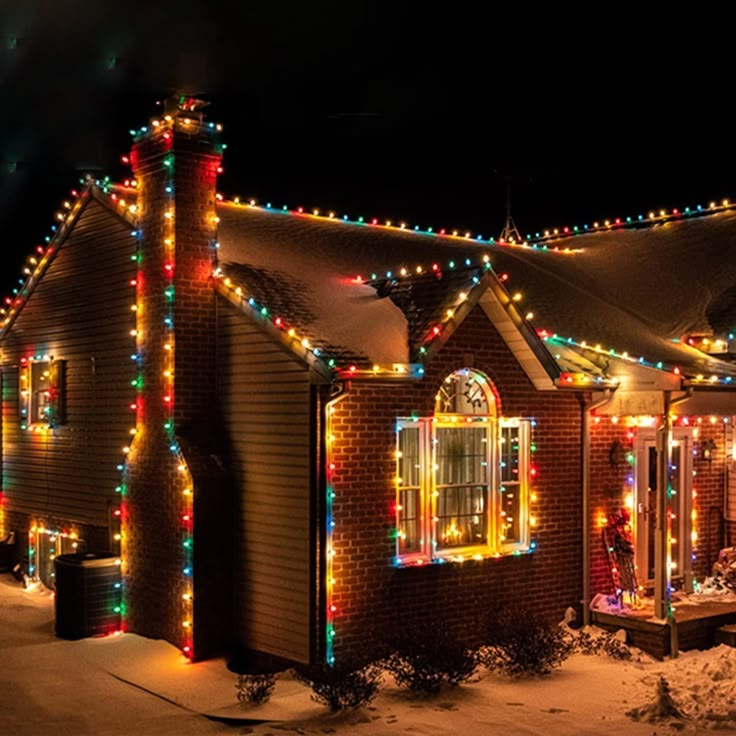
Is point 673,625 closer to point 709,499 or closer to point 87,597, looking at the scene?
point 709,499

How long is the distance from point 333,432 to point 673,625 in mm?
5162

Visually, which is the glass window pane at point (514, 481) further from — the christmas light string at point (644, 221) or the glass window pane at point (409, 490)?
the christmas light string at point (644, 221)

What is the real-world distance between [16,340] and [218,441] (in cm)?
684

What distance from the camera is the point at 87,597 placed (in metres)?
13.9

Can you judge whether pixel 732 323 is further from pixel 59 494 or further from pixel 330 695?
pixel 59 494

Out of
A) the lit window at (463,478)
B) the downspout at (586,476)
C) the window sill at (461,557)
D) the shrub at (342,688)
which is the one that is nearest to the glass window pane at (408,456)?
the lit window at (463,478)

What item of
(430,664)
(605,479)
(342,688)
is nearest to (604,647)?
(605,479)

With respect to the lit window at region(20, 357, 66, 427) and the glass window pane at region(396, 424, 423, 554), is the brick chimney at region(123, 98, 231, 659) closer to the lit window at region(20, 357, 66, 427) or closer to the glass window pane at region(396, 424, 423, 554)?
the glass window pane at region(396, 424, 423, 554)

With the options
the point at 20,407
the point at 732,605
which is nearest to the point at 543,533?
the point at 732,605

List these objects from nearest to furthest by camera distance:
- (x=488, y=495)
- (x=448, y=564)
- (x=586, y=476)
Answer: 1. (x=448, y=564)
2. (x=488, y=495)
3. (x=586, y=476)

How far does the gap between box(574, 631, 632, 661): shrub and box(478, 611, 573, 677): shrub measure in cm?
59

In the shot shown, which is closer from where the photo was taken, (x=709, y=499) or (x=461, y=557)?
(x=461, y=557)

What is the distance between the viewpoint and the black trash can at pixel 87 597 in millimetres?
13836

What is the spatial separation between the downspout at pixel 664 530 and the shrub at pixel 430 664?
129 inches
